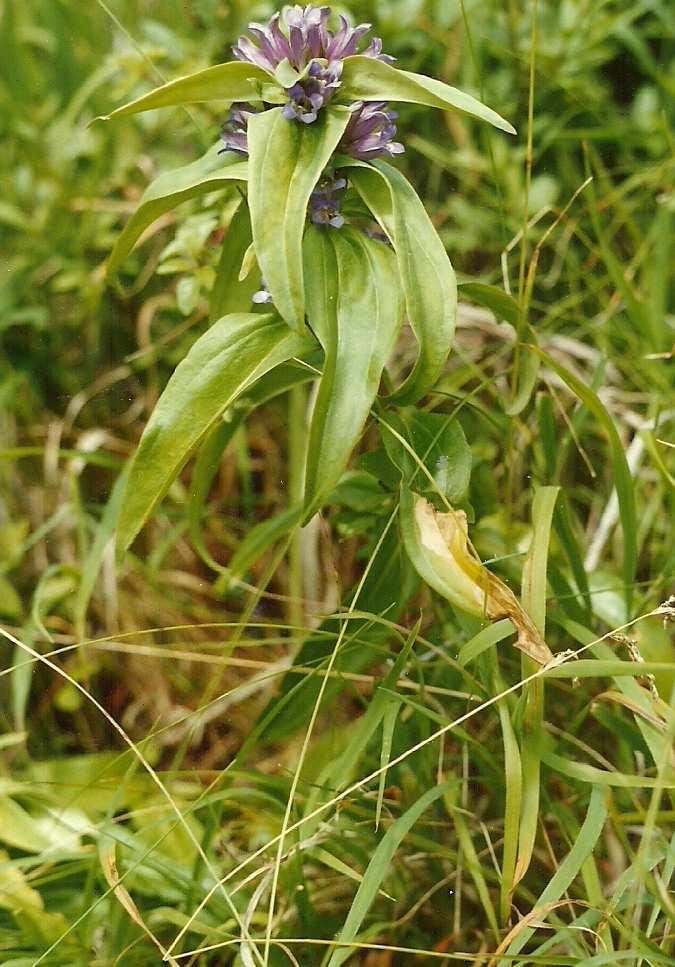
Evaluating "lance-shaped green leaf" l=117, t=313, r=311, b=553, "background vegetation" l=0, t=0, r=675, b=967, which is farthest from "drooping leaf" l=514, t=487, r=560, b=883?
"lance-shaped green leaf" l=117, t=313, r=311, b=553

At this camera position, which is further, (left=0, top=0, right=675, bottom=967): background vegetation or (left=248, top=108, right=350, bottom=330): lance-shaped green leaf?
(left=0, top=0, right=675, bottom=967): background vegetation

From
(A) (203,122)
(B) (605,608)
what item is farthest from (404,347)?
(B) (605,608)

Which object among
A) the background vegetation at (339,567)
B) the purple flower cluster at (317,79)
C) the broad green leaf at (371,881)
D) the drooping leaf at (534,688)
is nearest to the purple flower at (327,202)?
the purple flower cluster at (317,79)

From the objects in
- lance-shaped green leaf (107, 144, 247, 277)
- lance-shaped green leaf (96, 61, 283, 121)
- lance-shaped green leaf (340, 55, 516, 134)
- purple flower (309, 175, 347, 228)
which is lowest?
purple flower (309, 175, 347, 228)

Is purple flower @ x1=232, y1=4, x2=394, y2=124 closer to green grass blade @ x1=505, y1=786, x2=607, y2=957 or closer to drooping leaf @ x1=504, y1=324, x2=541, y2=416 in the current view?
drooping leaf @ x1=504, y1=324, x2=541, y2=416

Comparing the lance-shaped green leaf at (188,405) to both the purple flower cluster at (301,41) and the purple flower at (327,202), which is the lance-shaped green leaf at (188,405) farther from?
the purple flower cluster at (301,41)

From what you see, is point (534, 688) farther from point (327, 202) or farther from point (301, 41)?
point (301, 41)

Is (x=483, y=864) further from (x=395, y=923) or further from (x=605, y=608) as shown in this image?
(x=605, y=608)
